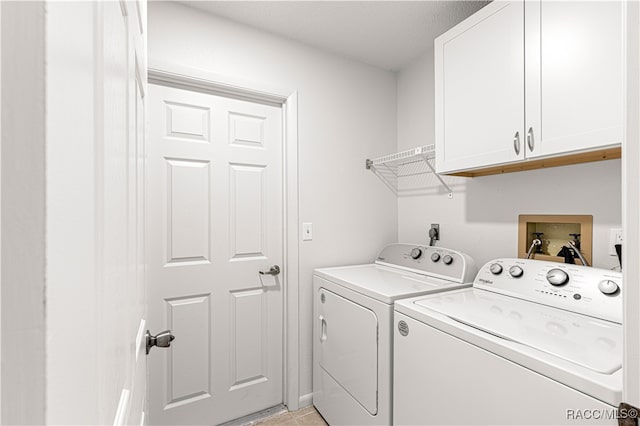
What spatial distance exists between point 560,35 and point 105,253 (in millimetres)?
1653

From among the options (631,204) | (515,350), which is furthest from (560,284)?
(631,204)

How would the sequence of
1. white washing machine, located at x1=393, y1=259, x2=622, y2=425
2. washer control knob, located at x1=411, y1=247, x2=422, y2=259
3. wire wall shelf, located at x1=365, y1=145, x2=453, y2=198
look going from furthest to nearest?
1. wire wall shelf, located at x1=365, y1=145, x2=453, y2=198
2. washer control knob, located at x1=411, y1=247, x2=422, y2=259
3. white washing machine, located at x1=393, y1=259, x2=622, y2=425

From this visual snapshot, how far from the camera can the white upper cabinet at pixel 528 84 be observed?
3.59 ft

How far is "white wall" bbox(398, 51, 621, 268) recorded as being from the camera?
1369 millimetres

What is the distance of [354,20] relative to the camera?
Answer: 6.16 feet

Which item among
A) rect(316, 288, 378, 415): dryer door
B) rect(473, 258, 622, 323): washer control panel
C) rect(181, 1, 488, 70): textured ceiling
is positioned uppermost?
rect(181, 1, 488, 70): textured ceiling

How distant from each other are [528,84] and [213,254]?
72.9 inches

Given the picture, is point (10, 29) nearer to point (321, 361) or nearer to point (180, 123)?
point (180, 123)

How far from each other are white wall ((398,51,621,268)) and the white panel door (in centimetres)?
106

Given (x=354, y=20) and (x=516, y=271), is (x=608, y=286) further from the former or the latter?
(x=354, y=20)

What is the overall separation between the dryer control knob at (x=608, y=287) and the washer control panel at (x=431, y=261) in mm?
591

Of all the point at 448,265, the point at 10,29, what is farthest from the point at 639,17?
the point at 448,265

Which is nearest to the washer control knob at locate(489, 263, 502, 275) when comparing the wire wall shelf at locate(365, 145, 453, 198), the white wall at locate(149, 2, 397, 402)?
the wire wall shelf at locate(365, 145, 453, 198)

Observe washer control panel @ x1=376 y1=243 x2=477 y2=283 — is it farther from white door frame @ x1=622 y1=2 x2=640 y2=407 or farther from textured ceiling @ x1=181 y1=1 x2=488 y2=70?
textured ceiling @ x1=181 y1=1 x2=488 y2=70
